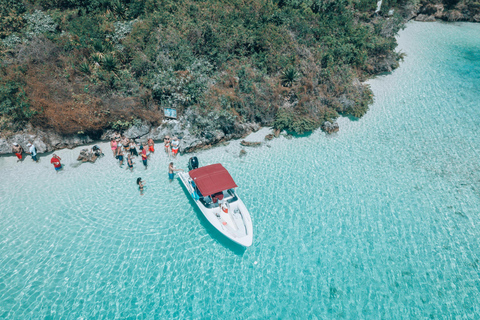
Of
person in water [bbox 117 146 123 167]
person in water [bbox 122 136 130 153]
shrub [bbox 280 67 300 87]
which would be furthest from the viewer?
shrub [bbox 280 67 300 87]

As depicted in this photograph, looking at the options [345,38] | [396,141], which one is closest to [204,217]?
[396,141]

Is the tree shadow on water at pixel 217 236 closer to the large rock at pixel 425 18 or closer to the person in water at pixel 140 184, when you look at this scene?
the person in water at pixel 140 184

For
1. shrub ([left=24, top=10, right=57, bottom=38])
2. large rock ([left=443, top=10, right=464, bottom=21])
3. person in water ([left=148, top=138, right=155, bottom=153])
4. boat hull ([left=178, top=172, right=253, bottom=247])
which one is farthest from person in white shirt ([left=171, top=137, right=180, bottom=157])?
large rock ([left=443, top=10, right=464, bottom=21])

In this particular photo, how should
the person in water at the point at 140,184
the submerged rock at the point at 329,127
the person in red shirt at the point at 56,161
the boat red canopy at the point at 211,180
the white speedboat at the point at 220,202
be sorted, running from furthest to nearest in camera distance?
1. the submerged rock at the point at 329,127
2. the person in red shirt at the point at 56,161
3. the person in water at the point at 140,184
4. the boat red canopy at the point at 211,180
5. the white speedboat at the point at 220,202

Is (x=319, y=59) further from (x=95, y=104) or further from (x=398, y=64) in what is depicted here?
(x=95, y=104)

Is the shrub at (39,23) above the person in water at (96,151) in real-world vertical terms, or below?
above

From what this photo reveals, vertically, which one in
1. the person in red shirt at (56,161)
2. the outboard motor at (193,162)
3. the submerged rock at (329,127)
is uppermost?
the person in red shirt at (56,161)

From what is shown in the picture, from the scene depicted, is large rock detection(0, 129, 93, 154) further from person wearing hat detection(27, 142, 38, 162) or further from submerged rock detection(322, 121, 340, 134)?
submerged rock detection(322, 121, 340, 134)

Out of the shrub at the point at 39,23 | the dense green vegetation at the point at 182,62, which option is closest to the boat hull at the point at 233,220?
the dense green vegetation at the point at 182,62
